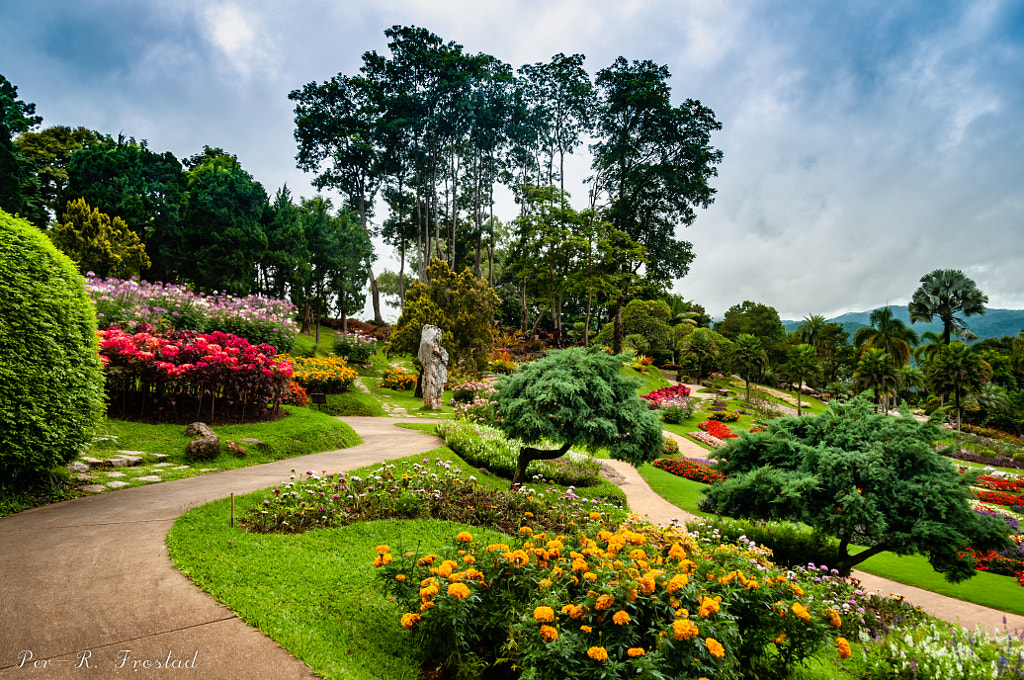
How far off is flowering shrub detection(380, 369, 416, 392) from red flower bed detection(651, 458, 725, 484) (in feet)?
37.8

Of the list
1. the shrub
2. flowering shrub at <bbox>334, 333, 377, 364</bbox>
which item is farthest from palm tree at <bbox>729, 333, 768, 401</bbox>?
the shrub

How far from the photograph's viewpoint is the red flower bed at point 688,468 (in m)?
12.5

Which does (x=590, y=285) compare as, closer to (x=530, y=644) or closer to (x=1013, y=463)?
(x=530, y=644)

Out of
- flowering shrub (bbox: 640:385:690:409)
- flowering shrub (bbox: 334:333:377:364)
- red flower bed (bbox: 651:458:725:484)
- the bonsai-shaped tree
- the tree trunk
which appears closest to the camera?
the bonsai-shaped tree

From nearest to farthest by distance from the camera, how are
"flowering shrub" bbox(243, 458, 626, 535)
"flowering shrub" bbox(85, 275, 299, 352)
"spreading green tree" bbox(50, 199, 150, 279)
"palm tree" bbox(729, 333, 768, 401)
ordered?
"flowering shrub" bbox(243, 458, 626, 535) < "flowering shrub" bbox(85, 275, 299, 352) < "spreading green tree" bbox(50, 199, 150, 279) < "palm tree" bbox(729, 333, 768, 401)

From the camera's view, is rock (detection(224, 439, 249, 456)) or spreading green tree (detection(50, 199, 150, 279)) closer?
rock (detection(224, 439, 249, 456))

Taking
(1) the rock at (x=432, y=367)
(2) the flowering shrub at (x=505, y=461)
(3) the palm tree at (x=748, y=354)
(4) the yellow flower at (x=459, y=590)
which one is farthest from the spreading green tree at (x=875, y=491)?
(3) the palm tree at (x=748, y=354)

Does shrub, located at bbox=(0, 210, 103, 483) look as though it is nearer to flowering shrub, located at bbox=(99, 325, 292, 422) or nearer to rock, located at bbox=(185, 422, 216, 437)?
rock, located at bbox=(185, 422, 216, 437)

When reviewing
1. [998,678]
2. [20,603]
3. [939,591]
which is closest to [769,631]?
[998,678]

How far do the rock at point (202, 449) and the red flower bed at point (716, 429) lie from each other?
18.4m

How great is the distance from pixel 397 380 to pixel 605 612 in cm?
1865

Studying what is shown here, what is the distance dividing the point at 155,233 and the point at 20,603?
2923 cm

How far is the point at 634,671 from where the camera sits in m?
2.57

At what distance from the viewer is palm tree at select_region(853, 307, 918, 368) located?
40031 millimetres
